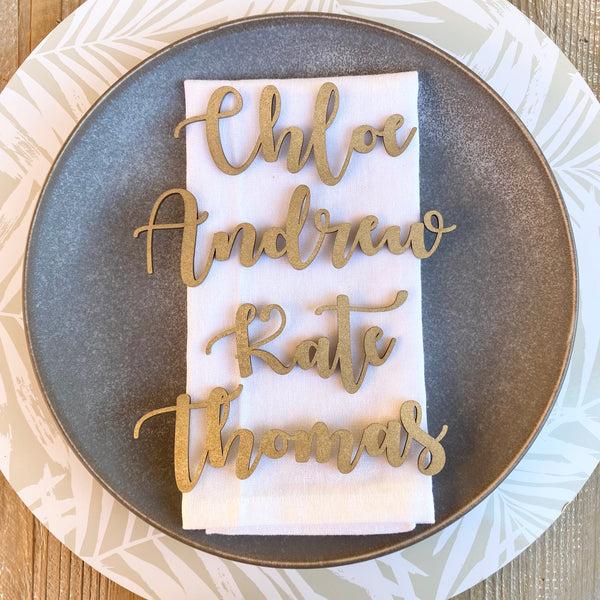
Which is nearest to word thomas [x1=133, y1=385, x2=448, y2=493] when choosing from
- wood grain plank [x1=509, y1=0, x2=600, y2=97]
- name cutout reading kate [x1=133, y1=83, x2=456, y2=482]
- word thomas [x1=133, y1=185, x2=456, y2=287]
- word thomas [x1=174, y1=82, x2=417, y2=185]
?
name cutout reading kate [x1=133, y1=83, x2=456, y2=482]

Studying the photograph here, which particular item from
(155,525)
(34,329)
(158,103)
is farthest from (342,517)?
(158,103)

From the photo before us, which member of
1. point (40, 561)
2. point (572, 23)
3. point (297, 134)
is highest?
point (572, 23)

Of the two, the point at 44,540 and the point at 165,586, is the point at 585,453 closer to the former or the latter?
the point at 165,586

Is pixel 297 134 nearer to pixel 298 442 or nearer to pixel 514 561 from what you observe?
pixel 298 442

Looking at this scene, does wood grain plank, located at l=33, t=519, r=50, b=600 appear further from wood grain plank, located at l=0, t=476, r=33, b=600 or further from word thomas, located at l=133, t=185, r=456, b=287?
word thomas, located at l=133, t=185, r=456, b=287

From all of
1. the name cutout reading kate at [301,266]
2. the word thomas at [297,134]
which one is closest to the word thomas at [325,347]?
the name cutout reading kate at [301,266]

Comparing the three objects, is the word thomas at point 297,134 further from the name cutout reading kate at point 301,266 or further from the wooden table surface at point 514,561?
the wooden table surface at point 514,561

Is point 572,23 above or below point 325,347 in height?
above

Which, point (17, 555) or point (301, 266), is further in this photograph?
point (17, 555)

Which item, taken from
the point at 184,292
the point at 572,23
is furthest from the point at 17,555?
the point at 572,23
